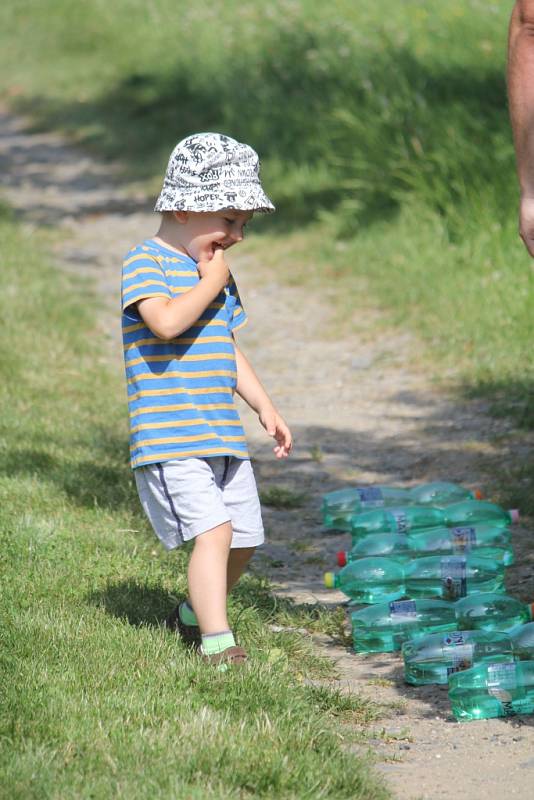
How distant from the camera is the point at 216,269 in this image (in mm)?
3787

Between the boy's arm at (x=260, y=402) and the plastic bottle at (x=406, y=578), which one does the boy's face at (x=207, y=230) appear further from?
the plastic bottle at (x=406, y=578)

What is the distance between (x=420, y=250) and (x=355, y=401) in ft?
7.36

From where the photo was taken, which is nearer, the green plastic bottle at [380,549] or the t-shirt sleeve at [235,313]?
the t-shirt sleeve at [235,313]

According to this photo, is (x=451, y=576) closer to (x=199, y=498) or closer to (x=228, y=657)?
(x=228, y=657)

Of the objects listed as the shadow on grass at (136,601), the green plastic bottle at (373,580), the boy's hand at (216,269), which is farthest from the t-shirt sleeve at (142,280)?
the green plastic bottle at (373,580)

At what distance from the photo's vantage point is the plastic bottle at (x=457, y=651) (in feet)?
13.1

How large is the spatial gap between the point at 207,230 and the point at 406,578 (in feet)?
5.33

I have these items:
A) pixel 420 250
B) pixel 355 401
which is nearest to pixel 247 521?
pixel 355 401

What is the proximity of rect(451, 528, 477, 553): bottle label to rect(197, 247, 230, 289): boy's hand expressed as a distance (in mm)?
1668

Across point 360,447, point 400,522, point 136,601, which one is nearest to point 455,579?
point 400,522

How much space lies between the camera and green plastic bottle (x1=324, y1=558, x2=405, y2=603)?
473 centimetres

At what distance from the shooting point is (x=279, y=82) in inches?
518

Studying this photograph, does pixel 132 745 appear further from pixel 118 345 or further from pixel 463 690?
pixel 118 345

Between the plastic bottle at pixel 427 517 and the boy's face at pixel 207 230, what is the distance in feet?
5.82
